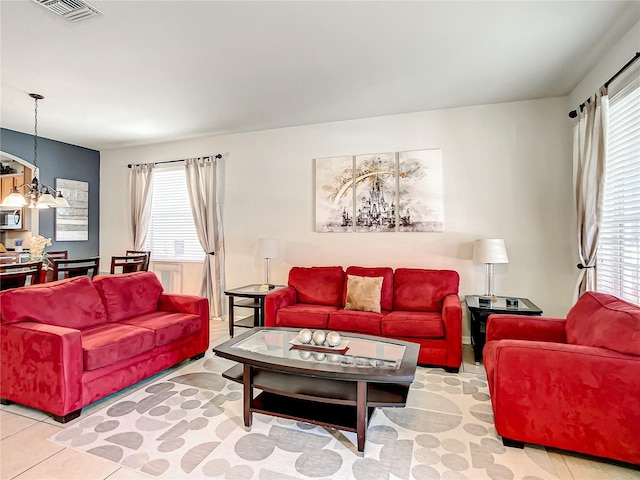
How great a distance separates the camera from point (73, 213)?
5816 mm

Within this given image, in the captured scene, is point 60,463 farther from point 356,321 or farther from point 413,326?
point 413,326

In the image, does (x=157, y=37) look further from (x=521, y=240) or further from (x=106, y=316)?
(x=521, y=240)

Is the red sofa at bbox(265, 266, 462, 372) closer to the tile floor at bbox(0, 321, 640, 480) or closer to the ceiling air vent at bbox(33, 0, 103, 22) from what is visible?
the tile floor at bbox(0, 321, 640, 480)

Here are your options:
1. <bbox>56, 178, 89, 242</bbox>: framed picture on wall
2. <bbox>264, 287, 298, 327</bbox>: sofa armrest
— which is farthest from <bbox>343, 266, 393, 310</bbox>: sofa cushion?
<bbox>56, 178, 89, 242</bbox>: framed picture on wall

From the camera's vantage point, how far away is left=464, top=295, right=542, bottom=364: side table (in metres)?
3.25

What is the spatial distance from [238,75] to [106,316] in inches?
100.0

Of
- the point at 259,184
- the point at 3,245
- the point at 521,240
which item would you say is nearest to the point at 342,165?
the point at 259,184

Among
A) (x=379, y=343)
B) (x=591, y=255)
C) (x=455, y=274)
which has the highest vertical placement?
(x=591, y=255)

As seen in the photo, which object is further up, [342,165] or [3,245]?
[342,165]

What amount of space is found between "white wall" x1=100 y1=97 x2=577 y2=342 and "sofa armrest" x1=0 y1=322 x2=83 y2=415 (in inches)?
112

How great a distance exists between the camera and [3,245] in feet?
18.4

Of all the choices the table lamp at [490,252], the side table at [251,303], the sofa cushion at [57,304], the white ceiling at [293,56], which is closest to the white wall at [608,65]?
the white ceiling at [293,56]

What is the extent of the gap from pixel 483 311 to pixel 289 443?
2.18 m

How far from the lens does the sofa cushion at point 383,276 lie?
393 centimetres
